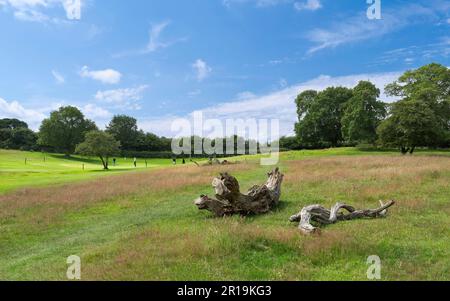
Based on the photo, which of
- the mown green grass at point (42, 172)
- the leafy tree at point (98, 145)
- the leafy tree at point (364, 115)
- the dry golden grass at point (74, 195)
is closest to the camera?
the dry golden grass at point (74, 195)

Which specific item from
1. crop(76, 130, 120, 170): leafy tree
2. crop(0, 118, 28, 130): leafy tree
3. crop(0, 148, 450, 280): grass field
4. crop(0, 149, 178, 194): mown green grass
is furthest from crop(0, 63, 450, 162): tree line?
crop(0, 148, 450, 280): grass field

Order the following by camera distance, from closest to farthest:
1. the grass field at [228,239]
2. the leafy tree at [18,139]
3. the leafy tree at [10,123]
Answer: the grass field at [228,239]
the leafy tree at [18,139]
the leafy tree at [10,123]

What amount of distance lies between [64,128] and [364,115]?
262ft

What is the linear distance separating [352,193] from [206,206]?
8.12 metres

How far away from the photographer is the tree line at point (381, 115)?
56.7 m

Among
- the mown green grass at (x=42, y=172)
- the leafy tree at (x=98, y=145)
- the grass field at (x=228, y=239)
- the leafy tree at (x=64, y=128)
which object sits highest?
the leafy tree at (x=64, y=128)

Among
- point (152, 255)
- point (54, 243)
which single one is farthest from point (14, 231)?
point (152, 255)

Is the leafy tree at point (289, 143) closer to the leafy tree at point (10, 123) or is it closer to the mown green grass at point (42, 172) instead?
the mown green grass at point (42, 172)

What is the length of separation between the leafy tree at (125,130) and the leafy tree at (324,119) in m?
62.3

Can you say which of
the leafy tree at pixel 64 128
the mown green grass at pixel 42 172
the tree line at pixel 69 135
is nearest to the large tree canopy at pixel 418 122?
the mown green grass at pixel 42 172

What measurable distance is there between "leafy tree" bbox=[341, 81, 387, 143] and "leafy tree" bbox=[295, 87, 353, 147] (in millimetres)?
10615

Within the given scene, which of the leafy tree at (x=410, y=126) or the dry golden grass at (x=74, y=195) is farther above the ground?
the leafy tree at (x=410, y=126)

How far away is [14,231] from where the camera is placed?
669 inches
